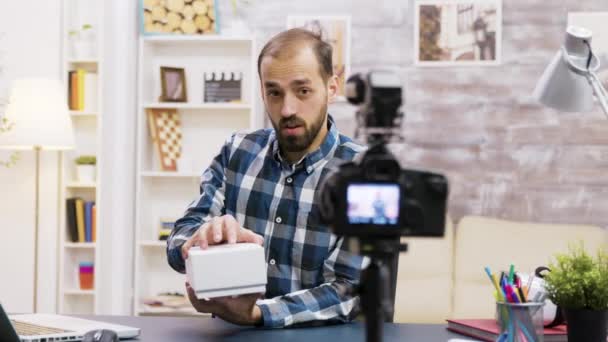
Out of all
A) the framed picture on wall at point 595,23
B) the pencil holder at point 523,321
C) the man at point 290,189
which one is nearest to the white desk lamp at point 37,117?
the man at point 290,189

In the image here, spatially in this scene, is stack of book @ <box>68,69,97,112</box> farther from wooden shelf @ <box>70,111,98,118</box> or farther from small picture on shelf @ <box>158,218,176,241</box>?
small picture on shelf @ <box>158,218,176,241</box>

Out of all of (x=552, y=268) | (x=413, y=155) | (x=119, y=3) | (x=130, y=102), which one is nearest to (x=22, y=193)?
(x=130, y=102)

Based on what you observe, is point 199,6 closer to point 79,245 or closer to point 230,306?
point 79,245

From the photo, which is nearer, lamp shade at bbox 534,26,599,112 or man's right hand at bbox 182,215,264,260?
man's right hand at bbox 182,215,264,260

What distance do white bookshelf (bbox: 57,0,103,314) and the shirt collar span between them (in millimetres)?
2434

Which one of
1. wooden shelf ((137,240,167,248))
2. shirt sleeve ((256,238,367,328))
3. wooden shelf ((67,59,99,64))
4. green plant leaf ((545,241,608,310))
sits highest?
wooden shelf ((67,59,99,64))

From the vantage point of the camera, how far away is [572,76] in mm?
1854

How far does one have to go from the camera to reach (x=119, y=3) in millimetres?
4312

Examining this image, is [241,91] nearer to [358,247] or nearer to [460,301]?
[460,301]

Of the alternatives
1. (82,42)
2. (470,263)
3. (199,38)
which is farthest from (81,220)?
(470,263)

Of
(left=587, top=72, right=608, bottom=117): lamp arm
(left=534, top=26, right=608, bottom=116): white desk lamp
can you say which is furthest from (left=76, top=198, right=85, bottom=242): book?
(left=587, top=72, right=608, bottom=117): lamp arm

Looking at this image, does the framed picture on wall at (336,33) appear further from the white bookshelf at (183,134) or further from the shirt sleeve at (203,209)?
the shirt sleeve at (203,209)

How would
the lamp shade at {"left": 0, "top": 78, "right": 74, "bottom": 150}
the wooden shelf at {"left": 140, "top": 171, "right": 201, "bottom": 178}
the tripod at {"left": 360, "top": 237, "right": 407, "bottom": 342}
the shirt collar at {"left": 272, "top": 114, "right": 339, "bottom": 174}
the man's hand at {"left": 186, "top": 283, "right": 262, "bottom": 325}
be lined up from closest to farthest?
the tripod at {"left": 360, "top": 237, "right": 407, "bottom": 342} < the man's hand at {"left": 186, "top": 283, "right": 262, "bottom": 325} < the shirt collar at {"left": 272, "top": 114, "right": 339, "bottom": 174} < the lamp shade at {"left": 0, "top": 78, "right": 74, "bottom": 150} < the wooden shelf at {"left": 140, "top": 171, "right": 201, "bottom": 178}

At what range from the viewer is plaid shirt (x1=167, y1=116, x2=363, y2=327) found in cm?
183
